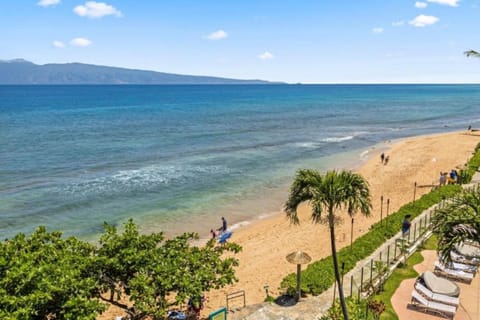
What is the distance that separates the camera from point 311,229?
24.5 m

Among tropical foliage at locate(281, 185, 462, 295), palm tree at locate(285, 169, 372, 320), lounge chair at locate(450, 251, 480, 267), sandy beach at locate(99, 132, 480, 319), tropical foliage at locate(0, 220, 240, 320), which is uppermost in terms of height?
palm tree at locate(285, 169, 372, 320)

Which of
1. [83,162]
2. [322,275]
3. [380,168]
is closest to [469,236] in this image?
[322,275]

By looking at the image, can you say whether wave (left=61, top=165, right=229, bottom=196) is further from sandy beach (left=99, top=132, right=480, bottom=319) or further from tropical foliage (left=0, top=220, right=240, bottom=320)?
tropical foliage (left=0, top=220, right=240, bottom=320)

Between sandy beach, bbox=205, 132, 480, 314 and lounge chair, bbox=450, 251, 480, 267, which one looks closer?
lounge chair, bbox=450, 251, 480, 267

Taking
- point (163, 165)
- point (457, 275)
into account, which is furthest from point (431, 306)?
point (163, 165)

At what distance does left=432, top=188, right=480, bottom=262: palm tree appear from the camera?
728 cm

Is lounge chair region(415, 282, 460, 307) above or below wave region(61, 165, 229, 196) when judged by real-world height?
above

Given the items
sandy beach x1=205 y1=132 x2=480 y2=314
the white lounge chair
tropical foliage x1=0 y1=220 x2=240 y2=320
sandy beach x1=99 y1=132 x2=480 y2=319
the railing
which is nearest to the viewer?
tropical foliage x1=0 y1=220 x2=240 y2=320

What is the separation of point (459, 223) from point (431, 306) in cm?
698

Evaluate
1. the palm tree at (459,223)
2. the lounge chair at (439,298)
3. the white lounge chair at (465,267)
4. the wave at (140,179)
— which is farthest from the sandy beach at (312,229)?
the wave at (140,179)

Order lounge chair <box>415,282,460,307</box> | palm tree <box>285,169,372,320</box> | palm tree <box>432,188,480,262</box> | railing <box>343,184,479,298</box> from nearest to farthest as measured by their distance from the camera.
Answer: palm tree <box>432,188,480,262</box>, palm tree <box>285,169,372,320</box>, lounge chair <box>415,282,460,307</box>, railing <box>343,184,479,298</box>

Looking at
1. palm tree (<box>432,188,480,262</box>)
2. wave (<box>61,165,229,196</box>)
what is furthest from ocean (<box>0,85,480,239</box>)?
palm tree (<box>432,188,480,262</box>)

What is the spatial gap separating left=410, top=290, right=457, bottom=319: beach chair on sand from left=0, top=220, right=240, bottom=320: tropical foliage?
21.4 ft

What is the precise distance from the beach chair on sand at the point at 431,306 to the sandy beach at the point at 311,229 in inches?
201
